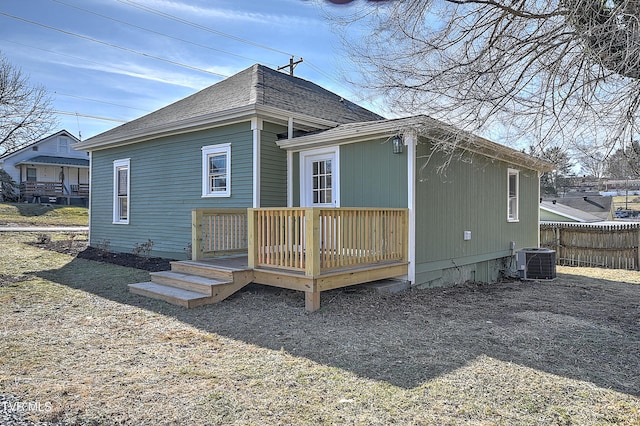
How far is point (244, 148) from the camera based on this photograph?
8766mm

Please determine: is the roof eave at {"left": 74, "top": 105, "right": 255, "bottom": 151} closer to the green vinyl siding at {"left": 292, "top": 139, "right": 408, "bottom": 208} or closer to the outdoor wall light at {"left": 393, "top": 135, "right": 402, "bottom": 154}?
the green vinyl siding at {"left": 292, "top": 139, "right": 408, "bottom": 208}

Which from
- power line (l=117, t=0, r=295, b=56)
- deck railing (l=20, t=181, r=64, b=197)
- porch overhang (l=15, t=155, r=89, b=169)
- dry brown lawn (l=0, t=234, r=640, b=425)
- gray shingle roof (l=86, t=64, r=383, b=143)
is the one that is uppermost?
power line (l=117, t=0, r=295, b=56)

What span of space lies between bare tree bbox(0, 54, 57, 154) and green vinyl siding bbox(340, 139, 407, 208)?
75.7 ft

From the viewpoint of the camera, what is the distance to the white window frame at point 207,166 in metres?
9.06

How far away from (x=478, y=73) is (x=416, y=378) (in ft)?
12.0

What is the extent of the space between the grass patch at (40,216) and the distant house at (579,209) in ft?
79.9

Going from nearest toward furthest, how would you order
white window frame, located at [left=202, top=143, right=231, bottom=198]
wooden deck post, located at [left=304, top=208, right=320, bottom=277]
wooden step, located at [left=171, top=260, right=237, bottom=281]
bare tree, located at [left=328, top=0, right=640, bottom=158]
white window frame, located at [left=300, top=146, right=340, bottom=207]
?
bare tree, located at [left=328, top=0, right=640, bottom=158] → wooden deck post, located at [left=304, top=208, right=320, bottom=277] → wooden step, located at [left=171, top=260, right=237, bottom=281] → white window frame, located at [left=300, top=146, right=340, bottom=207] → white window frame, located at [left=202, top=143, right=231, bottom=198]

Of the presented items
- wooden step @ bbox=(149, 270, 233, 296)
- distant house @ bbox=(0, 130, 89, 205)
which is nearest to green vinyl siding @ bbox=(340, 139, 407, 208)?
wooden step @ bbox=(149, 270, 233, 296)

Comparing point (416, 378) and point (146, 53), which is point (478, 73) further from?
point (146, 53)

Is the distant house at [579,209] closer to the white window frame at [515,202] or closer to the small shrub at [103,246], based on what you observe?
the white window frame at [515,202]

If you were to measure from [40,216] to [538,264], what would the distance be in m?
24.3

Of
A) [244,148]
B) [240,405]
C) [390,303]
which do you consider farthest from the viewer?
[244,148]

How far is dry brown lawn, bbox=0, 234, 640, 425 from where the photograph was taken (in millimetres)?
3006

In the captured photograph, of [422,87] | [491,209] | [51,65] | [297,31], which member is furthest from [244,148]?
[51,65]
